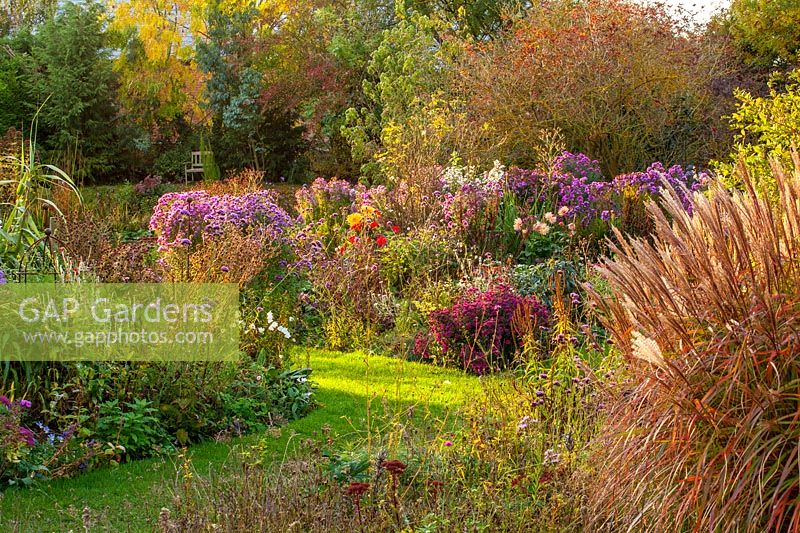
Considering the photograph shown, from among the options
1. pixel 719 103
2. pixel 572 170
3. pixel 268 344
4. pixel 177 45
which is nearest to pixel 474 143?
pixel 572 170

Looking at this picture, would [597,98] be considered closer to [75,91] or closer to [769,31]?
[769,31]

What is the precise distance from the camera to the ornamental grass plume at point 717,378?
98.3 inches

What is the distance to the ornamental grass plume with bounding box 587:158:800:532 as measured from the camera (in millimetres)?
2498

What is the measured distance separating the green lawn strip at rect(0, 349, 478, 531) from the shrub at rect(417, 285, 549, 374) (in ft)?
0.75

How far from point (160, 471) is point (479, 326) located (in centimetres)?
279

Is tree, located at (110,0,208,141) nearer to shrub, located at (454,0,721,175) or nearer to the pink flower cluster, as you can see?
shrub, located at (454,0,721,175)

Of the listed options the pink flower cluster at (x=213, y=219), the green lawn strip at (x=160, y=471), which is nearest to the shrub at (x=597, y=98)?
the pink flower cluster at (x=213, y=219)

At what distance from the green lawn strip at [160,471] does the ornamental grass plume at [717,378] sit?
140 centimetres

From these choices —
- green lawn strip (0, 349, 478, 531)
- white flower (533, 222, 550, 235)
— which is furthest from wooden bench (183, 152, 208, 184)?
green lawn strip (0, 349, 478, 531)

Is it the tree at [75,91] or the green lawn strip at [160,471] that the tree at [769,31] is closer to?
the tree at [75,91]

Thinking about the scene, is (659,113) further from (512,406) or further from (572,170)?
(512,406)

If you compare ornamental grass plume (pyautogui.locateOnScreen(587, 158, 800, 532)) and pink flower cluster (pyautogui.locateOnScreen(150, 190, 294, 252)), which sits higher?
pink flower cluster (pyautogui.locateOnScreen(150, 190, 294, 252))

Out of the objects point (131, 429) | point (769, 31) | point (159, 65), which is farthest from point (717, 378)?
point (159, 65)

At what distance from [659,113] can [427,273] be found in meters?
6.51
